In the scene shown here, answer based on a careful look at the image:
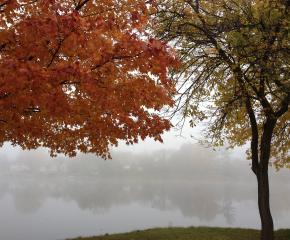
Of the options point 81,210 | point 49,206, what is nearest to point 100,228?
point 81,210

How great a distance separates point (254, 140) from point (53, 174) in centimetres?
9667

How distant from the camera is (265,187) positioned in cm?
712

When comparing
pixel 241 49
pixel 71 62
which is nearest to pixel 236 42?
pixel 241 49

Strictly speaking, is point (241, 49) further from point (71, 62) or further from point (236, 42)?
point (71, 62)

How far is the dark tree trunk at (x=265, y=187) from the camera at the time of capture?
6.93m

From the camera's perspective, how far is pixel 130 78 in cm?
452

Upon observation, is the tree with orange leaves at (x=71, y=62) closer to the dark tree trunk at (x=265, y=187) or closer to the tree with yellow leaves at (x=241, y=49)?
the tree with yellow leaves at (x=241, y=49)

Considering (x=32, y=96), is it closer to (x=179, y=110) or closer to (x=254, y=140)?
(x=179, y=110)

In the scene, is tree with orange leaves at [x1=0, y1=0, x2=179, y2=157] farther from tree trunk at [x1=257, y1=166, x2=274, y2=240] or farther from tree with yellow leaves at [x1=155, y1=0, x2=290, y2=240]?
tree trunk at [x1=257, y1=166, x2=274, y2=240]

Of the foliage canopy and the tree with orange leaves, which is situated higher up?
the foliage canopy

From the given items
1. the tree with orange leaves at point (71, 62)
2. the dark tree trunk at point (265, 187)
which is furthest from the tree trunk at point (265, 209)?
the tree with orange leaves at point (71, 62)

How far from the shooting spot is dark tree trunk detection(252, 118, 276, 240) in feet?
22.7

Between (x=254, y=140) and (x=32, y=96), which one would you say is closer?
(x=32, y=96)

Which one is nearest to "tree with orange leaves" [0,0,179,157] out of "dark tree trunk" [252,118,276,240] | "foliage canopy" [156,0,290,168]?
"foliage canopy" [156,0,290,168]
